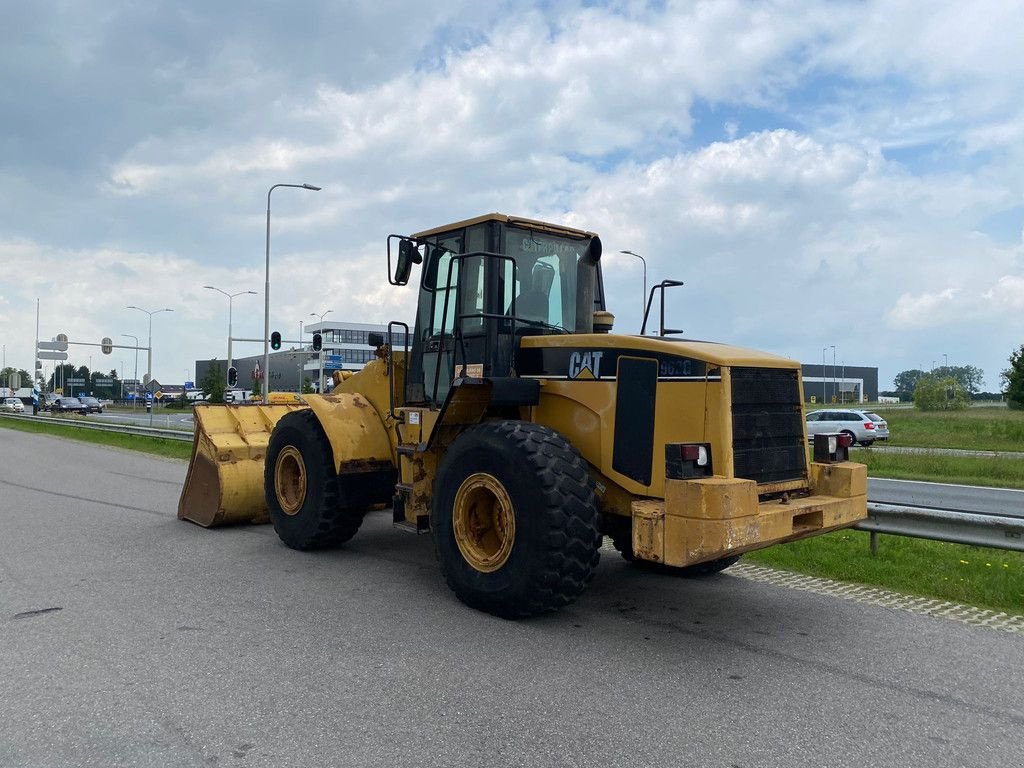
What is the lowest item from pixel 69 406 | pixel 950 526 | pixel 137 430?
pixel 69 406

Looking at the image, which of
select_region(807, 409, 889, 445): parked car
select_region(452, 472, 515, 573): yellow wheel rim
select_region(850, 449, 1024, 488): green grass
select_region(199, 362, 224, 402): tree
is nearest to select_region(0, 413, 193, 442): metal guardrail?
select_region(850, 449, 1024, 488): green grass

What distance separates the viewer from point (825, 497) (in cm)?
580

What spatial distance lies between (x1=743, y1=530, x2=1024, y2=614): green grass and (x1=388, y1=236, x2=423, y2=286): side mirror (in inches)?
159

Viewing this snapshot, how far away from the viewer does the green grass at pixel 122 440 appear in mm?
21141

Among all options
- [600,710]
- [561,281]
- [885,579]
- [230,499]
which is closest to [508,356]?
Answer: [561,281]

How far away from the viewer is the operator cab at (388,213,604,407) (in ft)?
21.0

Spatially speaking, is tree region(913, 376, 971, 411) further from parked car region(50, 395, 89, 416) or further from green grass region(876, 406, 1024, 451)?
parked car region(50, 395, 89, 416)

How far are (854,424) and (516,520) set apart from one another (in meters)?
26.4

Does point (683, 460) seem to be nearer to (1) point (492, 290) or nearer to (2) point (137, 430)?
(1) point (492, 290)

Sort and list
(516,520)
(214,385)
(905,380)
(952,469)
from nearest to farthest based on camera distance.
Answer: (516,520) < (952,469) < (214,385) < (905,380)

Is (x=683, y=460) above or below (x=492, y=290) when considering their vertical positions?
below

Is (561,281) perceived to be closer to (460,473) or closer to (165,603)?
(460,473)

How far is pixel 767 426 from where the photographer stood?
18.5 ft

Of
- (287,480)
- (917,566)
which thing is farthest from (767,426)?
(287,480)
